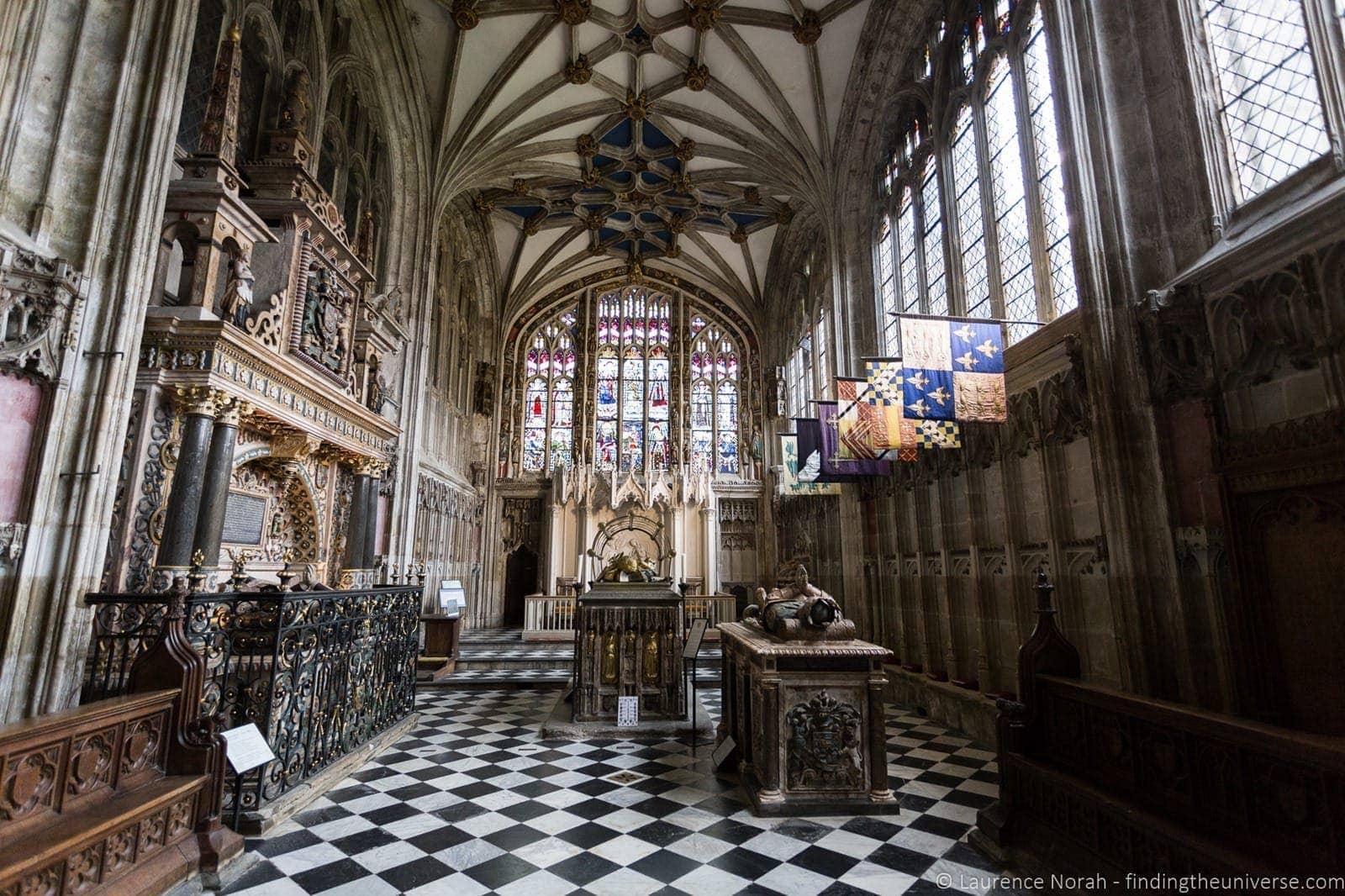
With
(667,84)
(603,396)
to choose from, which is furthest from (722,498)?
(667,84)

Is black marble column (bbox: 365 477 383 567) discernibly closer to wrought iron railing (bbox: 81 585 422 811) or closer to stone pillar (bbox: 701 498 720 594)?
wrought iron railing (bbox: 81 585 422 811)

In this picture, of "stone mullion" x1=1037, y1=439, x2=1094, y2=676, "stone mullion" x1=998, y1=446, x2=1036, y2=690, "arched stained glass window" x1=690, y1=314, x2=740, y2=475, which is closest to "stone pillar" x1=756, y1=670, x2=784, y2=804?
"stone mullion" x1=1037, y1=439, x2=1094, y2=676

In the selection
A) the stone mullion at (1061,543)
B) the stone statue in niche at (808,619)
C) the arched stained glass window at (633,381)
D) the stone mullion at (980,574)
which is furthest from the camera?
the arched stained glass window at (633,381)

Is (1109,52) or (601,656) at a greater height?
(1109,52)

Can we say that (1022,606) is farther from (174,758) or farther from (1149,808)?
(174,758)

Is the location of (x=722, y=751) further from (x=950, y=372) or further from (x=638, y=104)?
(x=638, y=104)

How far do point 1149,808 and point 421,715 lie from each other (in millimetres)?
7075

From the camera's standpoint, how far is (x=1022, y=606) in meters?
6.80

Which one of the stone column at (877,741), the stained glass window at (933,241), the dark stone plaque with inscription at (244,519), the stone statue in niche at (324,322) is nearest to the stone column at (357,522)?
the dark stone plaque with inscription at (244,519)

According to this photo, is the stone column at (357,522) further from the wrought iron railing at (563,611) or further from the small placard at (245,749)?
the small placard at (245,749)

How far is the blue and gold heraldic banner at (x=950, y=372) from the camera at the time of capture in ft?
20.5

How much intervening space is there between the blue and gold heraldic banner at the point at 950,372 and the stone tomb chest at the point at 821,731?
2.88 meters

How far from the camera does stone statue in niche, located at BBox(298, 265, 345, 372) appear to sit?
298 inches

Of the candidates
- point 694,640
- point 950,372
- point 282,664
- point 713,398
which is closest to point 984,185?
point 950,372
